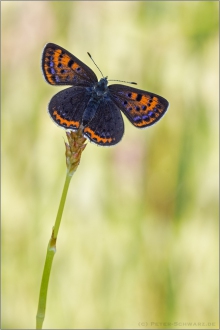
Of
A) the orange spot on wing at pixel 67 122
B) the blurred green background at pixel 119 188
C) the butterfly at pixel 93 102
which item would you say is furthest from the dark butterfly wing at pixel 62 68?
the blurred green background at pixel 119 188

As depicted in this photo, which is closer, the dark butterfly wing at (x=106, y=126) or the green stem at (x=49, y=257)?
the green stem at (x=49, y=257)

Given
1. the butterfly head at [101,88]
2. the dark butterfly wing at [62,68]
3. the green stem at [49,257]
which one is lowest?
the green stem at [49,257]

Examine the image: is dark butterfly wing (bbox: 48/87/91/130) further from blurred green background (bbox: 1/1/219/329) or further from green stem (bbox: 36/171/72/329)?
blurred green background (bbox: 1/1/219/329)

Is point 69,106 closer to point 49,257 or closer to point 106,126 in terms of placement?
point 106,126

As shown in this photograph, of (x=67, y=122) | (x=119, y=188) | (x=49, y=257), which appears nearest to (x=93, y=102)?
(x=67, y=122)

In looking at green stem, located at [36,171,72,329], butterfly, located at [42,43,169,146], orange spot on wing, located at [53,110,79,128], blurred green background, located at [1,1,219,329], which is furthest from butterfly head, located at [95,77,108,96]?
blurred green background, located at [1,1,219,329]

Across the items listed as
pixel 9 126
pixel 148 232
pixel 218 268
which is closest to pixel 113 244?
pixel 148 232

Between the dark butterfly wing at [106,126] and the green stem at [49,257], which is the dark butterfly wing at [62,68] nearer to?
the dark butterfly wing at [106,126]
